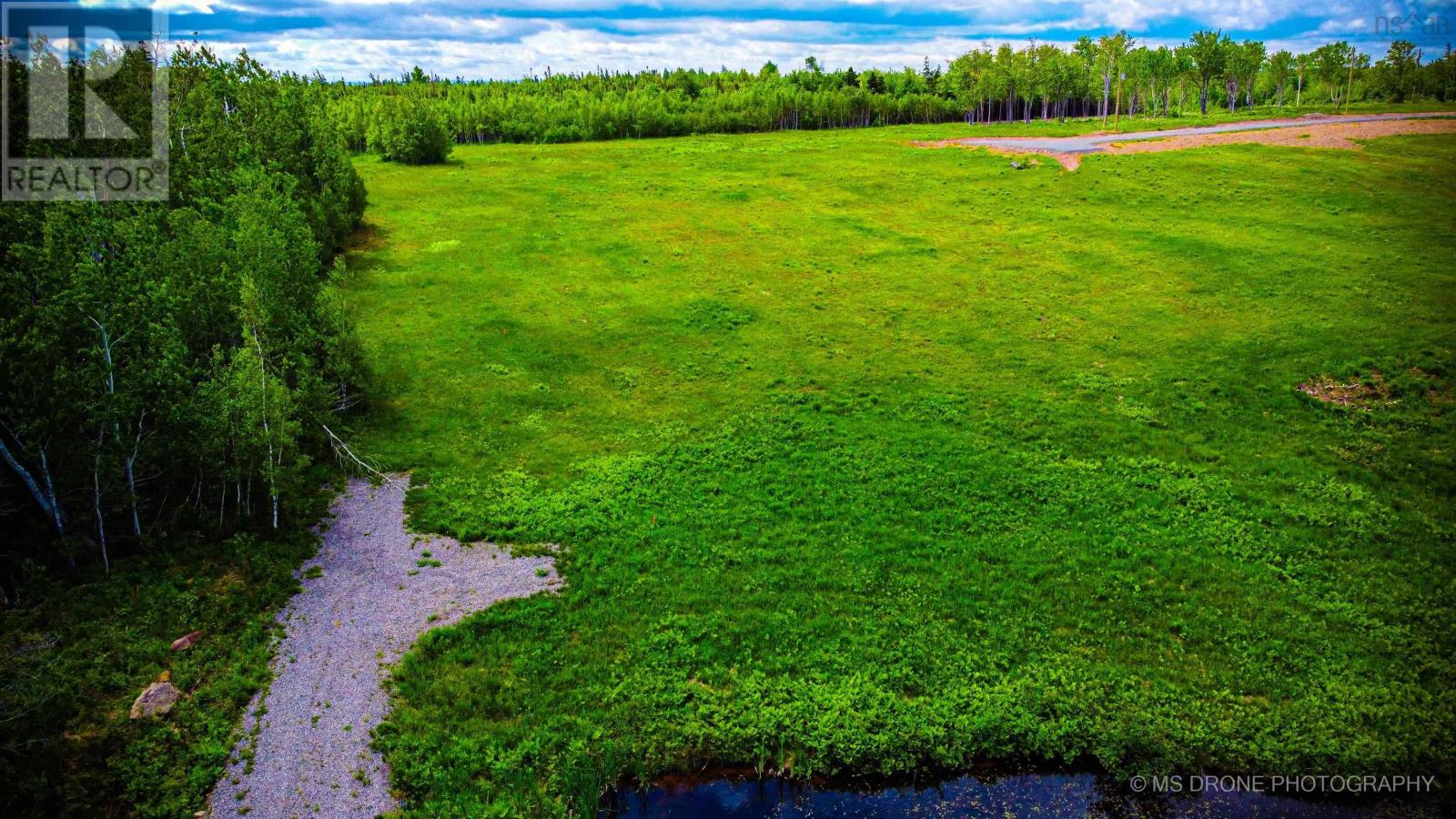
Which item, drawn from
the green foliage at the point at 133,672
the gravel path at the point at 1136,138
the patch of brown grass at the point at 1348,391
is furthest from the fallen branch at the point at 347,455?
the gravel path at the point at 1136,138

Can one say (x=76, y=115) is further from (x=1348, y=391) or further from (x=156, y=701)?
(x=1348, y=391)

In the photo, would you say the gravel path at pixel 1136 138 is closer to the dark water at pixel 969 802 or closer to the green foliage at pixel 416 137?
the green foliage at pixel 416 137

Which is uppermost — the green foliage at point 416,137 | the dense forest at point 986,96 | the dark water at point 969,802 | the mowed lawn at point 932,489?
the dense forest at point 986,96

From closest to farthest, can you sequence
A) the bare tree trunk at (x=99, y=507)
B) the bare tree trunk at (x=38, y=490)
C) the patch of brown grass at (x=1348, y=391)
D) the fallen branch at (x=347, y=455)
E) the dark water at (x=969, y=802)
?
the dark water at (x=969, y=802), the bare tree trunk at (x=38, y=490), the bare tree trunk at (x=99, y=507), the fallen branch at (x=347, y=455), the patch of brown grass at (x=1348, y=391)

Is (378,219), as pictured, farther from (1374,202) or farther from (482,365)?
(1374,202)

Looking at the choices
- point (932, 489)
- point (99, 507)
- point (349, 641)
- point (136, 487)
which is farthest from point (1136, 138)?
point (99, 507)

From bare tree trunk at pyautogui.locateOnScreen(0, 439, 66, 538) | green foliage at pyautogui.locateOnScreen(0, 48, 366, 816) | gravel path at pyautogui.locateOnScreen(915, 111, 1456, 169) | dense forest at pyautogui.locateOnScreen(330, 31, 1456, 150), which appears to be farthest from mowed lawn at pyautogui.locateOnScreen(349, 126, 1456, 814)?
dense forest at pyautogui.locateOnScreen(330, 31, 1456, 150)

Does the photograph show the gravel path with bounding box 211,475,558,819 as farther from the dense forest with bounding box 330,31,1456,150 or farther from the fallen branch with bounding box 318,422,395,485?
the dense forest with bounding box 330,31,1456,150
